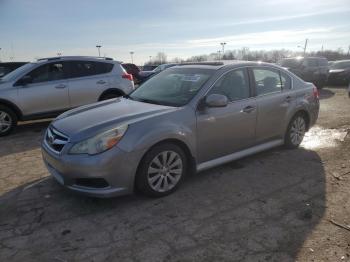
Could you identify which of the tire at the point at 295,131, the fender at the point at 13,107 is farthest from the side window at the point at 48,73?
the tire at the point at 295,131

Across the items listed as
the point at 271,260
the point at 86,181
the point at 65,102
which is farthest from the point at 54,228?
the point at 65,102

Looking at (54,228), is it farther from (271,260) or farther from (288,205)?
(288,205)

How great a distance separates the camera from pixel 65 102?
8594mm

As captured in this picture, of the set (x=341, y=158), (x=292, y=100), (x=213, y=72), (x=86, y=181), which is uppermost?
(x=213, y=72)

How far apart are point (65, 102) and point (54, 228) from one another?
537 cm

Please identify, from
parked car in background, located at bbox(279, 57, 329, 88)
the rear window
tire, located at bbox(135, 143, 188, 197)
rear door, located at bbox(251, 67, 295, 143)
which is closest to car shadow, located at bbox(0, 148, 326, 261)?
tire, located at bbox(135, 143, 188, 197)

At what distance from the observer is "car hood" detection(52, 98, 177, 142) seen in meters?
4.07

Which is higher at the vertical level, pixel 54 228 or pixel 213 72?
pixel 213 72

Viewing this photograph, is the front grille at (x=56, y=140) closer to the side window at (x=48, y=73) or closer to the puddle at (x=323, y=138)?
the side window at (x=48, y=73)

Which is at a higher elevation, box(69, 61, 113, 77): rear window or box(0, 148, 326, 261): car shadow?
box(69, 61, 113, 77): rear window

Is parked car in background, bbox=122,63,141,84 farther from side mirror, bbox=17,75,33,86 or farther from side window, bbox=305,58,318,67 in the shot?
side mirror, bbox=17,75,33,86

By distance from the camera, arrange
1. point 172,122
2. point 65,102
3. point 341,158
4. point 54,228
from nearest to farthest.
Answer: point 54,228 → point 172,122 → point 341,158 → point 65,102

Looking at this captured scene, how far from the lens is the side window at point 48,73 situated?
8273 millimetres

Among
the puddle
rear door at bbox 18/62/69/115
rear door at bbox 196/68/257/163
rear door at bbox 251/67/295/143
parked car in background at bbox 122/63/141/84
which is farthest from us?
parked car in background at bbox 122/63/141/84
